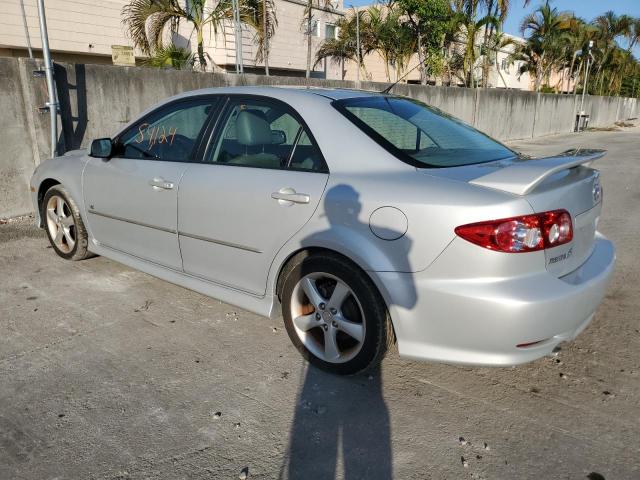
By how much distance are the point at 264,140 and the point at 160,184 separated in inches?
33.2

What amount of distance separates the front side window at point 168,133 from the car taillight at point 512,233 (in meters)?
2.10

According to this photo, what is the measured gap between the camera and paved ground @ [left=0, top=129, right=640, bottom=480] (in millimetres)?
2299

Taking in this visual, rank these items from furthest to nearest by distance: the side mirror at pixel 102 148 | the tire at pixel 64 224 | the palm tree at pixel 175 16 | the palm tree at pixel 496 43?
the palm tree at pixel 496 43
the palm tree at pixel 175 16
the tire at pixel 64 224
the side mirror at pixel 102 148

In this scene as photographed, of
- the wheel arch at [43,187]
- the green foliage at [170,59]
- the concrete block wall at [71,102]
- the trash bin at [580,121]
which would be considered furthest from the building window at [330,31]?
the wheel arch at [43,187]

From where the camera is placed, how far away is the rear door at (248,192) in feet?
9.74

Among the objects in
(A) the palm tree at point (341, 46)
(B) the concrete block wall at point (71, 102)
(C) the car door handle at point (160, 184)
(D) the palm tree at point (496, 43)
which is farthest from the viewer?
(A) the palm tree at point (341, 46)

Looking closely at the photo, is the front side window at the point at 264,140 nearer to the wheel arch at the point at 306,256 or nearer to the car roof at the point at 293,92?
the car roof at the point at 293,92

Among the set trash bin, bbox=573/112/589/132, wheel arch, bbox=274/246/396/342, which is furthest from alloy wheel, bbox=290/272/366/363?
trash bin, bbox=573/112/589/132

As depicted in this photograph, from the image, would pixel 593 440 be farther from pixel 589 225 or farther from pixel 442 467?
pixel 589 225

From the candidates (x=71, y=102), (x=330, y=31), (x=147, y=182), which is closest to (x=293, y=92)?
(x=147, y=182)

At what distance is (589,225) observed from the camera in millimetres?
2820

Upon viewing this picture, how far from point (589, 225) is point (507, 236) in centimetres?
79

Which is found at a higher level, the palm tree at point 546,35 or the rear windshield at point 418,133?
the palm tree at point 546,35

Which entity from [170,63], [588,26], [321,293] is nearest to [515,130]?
[170,63]
